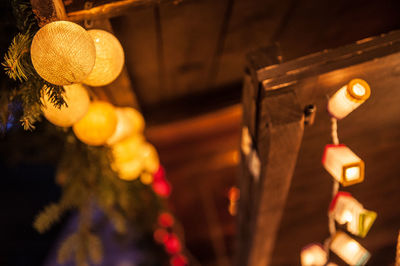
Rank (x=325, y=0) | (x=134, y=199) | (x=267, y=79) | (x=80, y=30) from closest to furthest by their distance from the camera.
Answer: (x=80, y=30) < (x=267, y=79) < (x=325, y=0) < (x=134, y=199)

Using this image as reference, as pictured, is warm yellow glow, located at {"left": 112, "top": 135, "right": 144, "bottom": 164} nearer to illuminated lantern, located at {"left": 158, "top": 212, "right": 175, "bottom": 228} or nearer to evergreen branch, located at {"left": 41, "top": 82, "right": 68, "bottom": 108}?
evergreen branch, located at {"left": 41, "top": 82, "right": 68, "bottom": 108}

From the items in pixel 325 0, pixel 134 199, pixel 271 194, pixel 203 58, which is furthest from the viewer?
pixel 134 199

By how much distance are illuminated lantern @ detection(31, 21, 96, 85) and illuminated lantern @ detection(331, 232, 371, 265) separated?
1.88 meters

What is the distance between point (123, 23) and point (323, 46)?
1.73m

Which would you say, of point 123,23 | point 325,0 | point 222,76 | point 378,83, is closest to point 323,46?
point 325,0

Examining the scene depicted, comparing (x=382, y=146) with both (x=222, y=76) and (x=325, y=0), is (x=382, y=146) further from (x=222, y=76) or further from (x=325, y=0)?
(x=222, y=76)

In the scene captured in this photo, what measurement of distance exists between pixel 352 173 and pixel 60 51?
145cm

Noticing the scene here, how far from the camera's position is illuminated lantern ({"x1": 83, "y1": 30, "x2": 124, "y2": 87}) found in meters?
1.51

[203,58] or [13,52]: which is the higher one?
[13,52]

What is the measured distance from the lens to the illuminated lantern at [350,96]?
4.66 ft

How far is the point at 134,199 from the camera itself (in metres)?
3.53

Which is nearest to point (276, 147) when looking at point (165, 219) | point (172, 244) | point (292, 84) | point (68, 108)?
point (292, 84)

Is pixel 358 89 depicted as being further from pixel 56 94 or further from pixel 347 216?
pixel 56 94

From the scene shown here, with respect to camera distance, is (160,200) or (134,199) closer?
(134,199)
